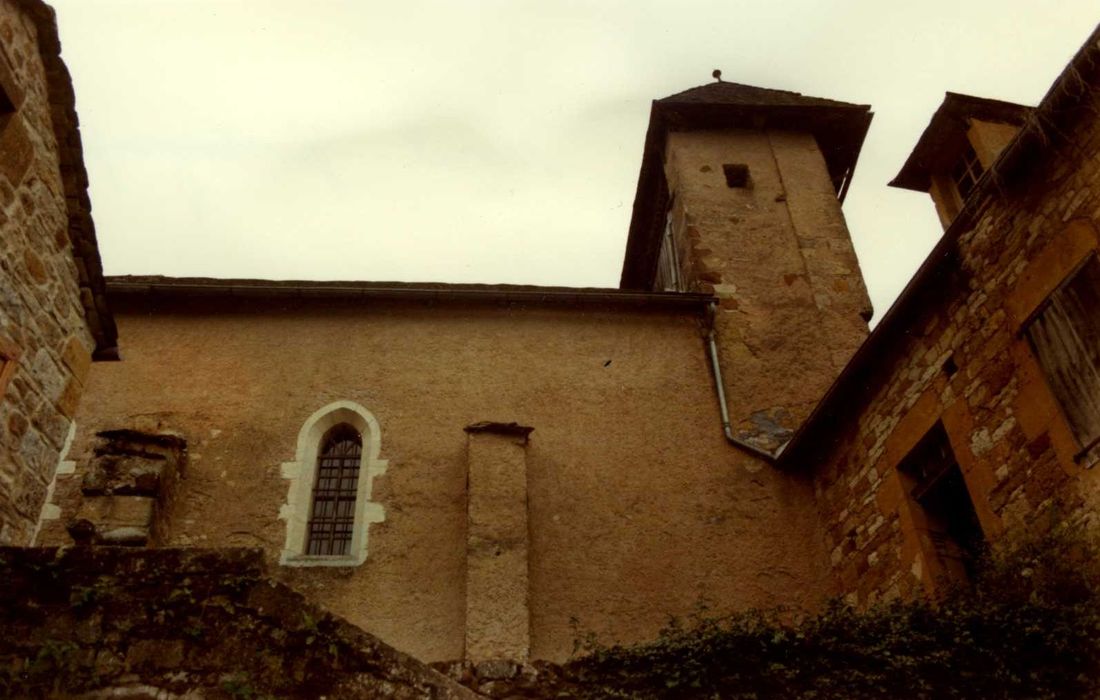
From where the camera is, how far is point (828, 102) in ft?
47.4

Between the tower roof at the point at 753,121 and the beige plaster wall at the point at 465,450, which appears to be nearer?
the beige plaster wall at the point at 465,450

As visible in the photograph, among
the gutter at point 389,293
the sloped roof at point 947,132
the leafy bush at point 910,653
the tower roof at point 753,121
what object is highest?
the tower roof at point 753,121

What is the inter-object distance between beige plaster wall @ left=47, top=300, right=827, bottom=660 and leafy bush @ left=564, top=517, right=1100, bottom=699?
3067 mm

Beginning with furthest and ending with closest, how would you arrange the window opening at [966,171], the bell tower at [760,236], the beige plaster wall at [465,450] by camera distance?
the bell tower at [760,236]
the window opening at [966,171]
the beige plaster wall at [465,450]

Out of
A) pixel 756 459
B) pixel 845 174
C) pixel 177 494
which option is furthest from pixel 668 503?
pixel 845 174

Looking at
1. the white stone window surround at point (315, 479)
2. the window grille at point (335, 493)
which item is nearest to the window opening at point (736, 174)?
the white stone window surround at point (315, 479)

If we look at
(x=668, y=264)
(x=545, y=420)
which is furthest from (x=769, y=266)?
(x=545, y=420)

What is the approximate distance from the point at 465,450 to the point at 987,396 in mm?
5140

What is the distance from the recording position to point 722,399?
33.6ft

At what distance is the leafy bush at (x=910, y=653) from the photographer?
502 cm

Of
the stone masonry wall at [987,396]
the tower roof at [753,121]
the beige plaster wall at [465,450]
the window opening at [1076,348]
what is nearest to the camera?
the window opening at [1076,348]

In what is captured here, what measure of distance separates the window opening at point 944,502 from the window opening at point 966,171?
10.8ft

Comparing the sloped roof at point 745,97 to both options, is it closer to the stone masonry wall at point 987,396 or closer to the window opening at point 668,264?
the window opening at point 668,264

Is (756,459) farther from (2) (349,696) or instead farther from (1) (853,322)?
(2) (349,696)
